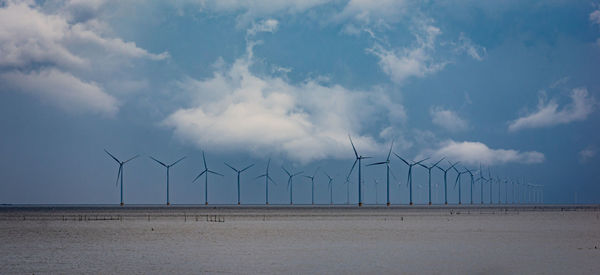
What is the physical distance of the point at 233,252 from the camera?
49000mm

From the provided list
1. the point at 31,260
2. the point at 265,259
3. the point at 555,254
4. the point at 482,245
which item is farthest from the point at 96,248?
the point at 555,254

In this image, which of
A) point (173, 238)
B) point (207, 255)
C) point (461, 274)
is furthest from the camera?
point (173, 238)

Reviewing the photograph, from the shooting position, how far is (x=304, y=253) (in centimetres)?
4844

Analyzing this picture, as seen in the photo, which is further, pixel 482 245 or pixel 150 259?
pixel 482 245

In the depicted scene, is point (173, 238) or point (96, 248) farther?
point (173, 238)

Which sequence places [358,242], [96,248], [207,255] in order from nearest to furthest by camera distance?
1. [207,255]
2. [96,248]
3. [358,242]

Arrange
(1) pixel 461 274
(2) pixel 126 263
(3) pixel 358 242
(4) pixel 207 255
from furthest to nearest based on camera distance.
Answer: (3) pixel 358 242 < (4) pixel 207 255 < (2) pixel 126 263 < (1) pixel 461 274

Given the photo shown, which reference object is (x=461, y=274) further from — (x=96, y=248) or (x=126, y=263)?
(x=96, y=248)

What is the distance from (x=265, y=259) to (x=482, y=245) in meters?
17.7

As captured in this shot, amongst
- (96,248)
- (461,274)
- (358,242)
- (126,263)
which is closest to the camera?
(461,274)

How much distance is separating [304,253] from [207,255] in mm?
6096

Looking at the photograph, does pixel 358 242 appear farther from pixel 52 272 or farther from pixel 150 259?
pixel 52 272

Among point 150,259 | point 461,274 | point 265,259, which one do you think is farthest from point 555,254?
point 150,259

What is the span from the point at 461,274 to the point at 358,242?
23031 millimetres
